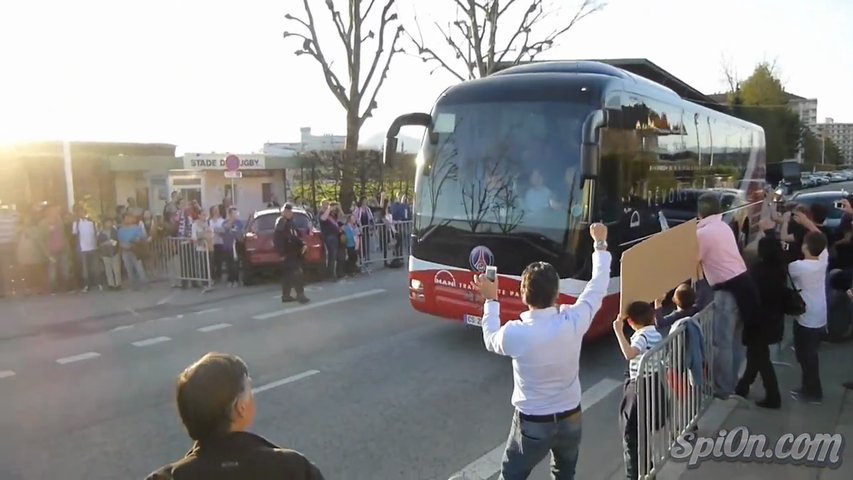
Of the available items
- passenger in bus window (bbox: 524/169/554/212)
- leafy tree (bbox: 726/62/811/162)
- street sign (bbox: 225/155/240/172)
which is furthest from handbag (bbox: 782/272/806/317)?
leafy tree (bbox: 726/62/811/162)

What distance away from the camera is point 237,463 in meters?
2.07

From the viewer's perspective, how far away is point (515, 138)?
26.6 feet

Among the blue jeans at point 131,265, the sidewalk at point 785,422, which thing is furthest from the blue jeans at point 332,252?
the sidewalk at point 785,422

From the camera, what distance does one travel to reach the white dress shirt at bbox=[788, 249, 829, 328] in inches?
246

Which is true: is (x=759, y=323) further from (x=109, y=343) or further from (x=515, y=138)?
(x=109, y=343)

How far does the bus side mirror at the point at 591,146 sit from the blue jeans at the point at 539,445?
400 cm

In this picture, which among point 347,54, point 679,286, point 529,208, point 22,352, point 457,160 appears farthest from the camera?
point 347,54

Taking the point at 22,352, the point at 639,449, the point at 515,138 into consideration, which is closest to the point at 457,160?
the point at 515,138

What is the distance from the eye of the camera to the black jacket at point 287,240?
12.6 metres

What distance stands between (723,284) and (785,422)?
49.4 inches

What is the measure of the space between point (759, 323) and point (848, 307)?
10.1 ft

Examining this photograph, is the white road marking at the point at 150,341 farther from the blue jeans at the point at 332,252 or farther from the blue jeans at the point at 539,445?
the blue jeans at the point at 539,445

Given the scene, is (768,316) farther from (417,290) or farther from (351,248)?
(351,248)

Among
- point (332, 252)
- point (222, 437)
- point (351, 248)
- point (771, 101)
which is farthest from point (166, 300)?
point (771, 101)
